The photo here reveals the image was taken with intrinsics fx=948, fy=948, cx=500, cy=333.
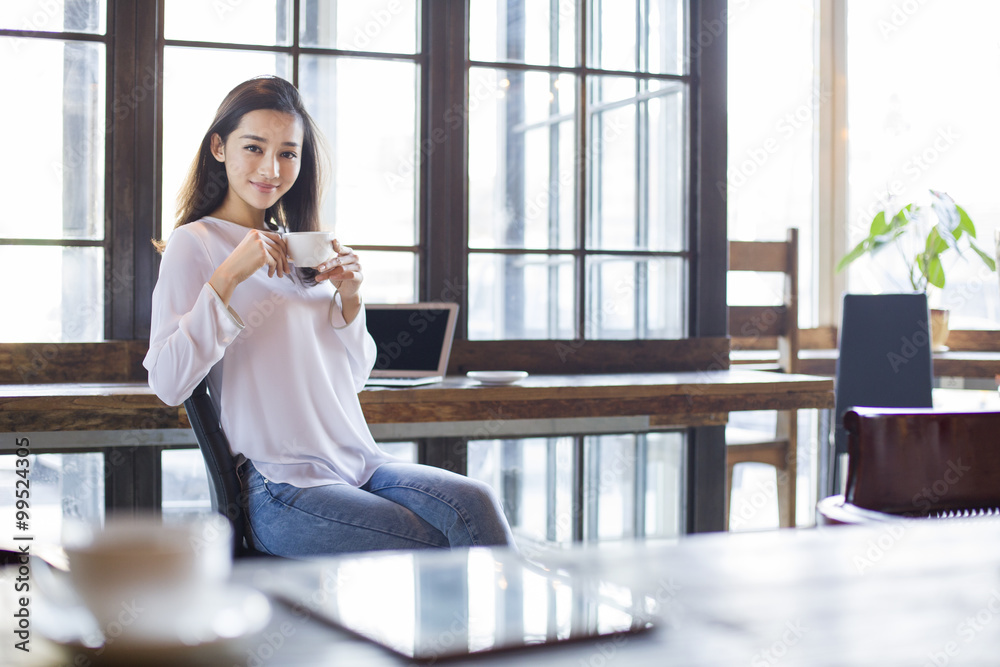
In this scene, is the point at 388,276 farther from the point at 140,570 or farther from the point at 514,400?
the point at 140,570

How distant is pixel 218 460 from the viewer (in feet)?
5.16

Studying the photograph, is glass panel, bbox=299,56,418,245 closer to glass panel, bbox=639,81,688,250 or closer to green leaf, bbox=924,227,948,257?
glass panel, bbox=639,81,688,250

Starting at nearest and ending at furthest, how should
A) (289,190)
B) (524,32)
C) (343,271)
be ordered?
1. (343,271)
2. (289,190)
3. (524,32)

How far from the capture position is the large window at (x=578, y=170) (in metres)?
2.83

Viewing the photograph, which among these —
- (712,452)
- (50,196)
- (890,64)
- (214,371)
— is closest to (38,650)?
(214,371)

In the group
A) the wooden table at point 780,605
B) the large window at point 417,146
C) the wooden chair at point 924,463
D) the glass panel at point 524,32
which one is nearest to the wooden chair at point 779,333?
the large window at point 417,146

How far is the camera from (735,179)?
4215 mm

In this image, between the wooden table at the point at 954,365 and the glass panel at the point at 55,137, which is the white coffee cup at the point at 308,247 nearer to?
the glass panel at the point at 55,137

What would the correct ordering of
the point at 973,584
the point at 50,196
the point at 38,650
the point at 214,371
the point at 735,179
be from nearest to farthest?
the point at 38,650 < the point at 973,584 < the point at 214,371 < the point at 50,196 < the point at 735,179

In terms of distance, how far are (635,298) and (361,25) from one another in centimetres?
116

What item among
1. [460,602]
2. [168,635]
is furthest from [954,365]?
[168,635]

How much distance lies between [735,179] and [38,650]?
4.00 m

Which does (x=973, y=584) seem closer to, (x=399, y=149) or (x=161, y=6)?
(x=399, y=149)

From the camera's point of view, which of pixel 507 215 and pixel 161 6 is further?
pixel 507 215
